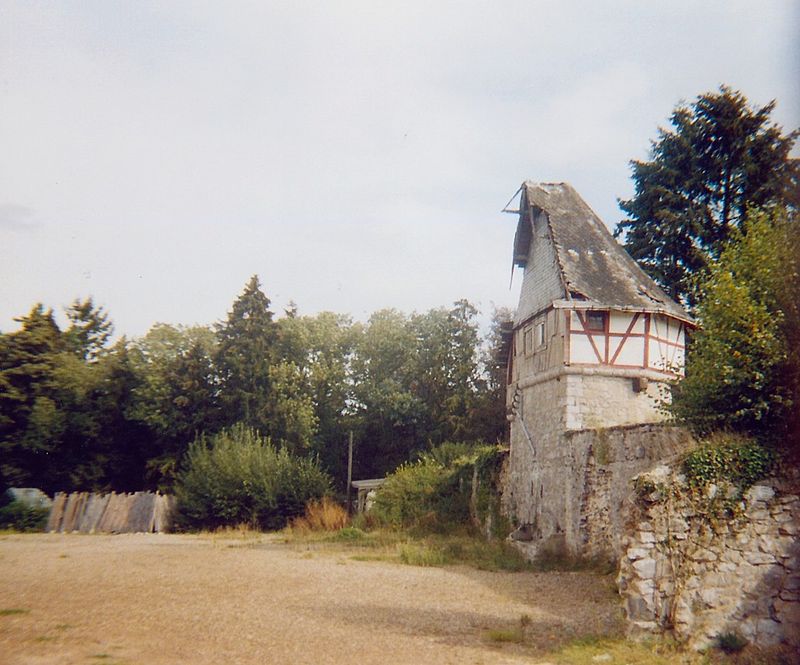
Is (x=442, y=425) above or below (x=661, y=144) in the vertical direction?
below

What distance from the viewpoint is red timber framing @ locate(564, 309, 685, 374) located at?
20234 millimetres

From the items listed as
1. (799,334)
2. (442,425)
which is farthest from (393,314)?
(799,334)

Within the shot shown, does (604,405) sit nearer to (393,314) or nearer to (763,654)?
(763,654)

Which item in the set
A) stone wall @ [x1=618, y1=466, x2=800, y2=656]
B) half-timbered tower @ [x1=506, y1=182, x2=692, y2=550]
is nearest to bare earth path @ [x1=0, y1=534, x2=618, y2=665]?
stone wall @ [x1=618, y1=466, x2=800, y2=656]

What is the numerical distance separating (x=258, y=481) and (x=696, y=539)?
75.6 feet

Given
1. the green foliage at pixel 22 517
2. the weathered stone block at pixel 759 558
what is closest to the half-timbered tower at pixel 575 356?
the weathered stone block at pixel 759 558

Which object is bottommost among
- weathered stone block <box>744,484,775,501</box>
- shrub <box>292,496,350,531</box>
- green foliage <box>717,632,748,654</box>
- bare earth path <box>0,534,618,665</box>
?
bare earth path <box>0,534,618,665</box>

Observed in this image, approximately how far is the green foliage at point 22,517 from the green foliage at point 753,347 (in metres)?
27.0

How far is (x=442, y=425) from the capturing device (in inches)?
1572

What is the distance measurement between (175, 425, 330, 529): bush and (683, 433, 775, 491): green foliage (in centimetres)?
2272

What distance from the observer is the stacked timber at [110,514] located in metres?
29.2

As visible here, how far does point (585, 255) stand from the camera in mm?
22094

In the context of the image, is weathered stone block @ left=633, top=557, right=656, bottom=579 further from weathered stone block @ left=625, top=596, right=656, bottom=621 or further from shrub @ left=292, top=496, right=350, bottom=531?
shrub @ left=292, top=496, right=350, bottom=531

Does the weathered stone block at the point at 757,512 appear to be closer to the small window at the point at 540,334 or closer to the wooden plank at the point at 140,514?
the small window at the point at 540,334
